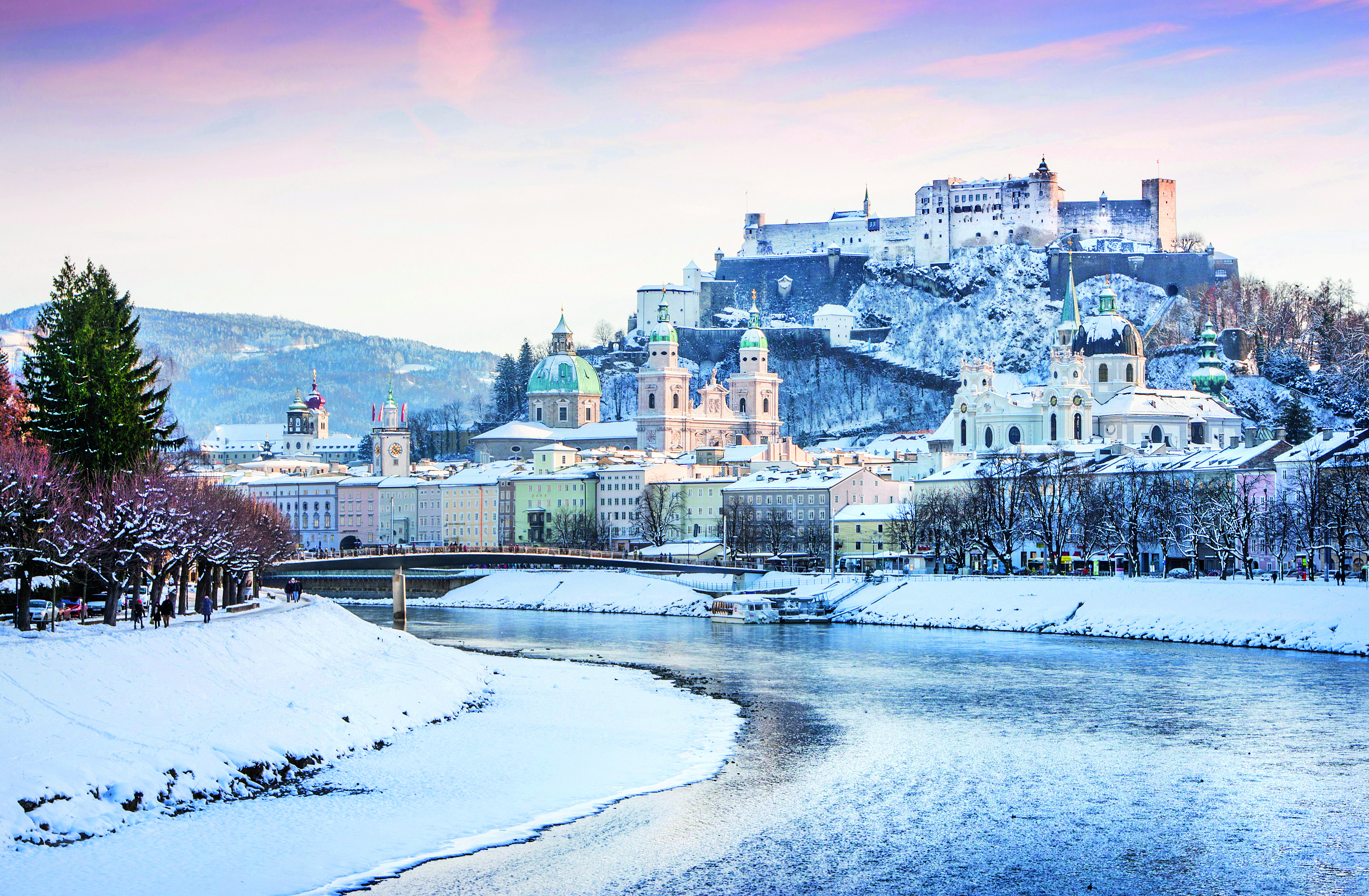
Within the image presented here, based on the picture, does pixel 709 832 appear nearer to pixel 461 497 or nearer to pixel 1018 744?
pixel 1018 744

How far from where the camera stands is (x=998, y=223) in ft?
477

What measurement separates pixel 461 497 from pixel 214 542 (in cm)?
8395

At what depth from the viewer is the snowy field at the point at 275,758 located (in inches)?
744

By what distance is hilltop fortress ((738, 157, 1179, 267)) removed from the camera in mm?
143500

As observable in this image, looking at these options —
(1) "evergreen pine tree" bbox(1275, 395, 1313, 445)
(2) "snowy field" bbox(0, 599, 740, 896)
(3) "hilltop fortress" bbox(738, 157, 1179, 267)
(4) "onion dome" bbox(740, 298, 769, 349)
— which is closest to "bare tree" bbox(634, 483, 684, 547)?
(4) "onion dome" bbox(740, 298, 769, 349)

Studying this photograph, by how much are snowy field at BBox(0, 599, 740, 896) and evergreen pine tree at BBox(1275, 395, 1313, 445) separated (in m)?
80.7

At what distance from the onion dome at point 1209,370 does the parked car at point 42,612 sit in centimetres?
9293

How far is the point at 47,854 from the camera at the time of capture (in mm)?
18484

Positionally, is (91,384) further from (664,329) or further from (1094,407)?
(664,329)

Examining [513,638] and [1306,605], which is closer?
[1306,605]

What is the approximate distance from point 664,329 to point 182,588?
329 feet

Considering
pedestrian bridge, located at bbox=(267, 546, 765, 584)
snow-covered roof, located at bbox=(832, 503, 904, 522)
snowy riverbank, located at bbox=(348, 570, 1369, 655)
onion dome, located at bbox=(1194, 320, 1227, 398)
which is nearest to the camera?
snowy riverbank, located at bbox=(348, 570, 1369, 655)

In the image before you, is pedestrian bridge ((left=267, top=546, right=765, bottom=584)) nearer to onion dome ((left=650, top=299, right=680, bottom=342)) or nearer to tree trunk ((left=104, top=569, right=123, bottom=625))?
tree trunk ((left=104, top=569, right=123, bottom=625))

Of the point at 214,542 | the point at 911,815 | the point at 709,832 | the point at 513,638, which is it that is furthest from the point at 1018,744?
the point at 513,638
